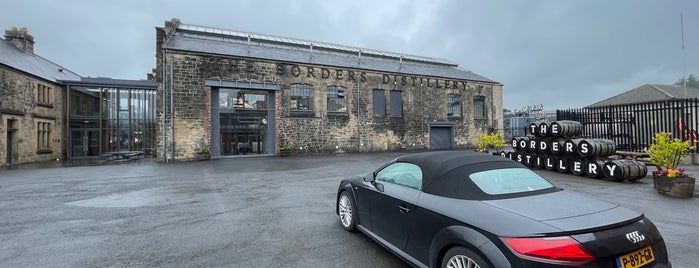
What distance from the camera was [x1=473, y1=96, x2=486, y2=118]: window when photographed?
2567cm

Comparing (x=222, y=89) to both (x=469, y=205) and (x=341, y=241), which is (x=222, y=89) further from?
(x=469, y=205)

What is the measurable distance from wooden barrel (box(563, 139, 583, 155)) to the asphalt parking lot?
140 cm

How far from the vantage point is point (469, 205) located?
254 centimetres

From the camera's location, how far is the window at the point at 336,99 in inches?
798

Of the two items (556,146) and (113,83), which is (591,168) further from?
(113,83)

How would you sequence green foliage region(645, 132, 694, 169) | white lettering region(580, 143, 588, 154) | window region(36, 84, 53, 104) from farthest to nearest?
1. window region(36, 84, 53, 104)
2. white lettering region(580, 143, 588, 154)
3. green foliage region(645, 132, 694, 169)

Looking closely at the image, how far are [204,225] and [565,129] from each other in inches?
408

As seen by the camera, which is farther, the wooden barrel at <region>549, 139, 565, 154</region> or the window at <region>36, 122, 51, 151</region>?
the window at <region>36, 122, 51, 151</region>

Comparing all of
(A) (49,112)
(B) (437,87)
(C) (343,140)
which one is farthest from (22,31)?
(B) (437,87)

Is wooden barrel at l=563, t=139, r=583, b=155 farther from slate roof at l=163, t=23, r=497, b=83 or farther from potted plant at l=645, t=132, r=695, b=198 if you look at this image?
slate roof at l=163, t=23, r=497, b=83

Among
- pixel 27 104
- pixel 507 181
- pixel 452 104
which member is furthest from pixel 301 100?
pixel 507 181

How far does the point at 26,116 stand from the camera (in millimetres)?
17391

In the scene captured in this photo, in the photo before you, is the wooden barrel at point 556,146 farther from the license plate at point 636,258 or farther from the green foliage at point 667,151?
the license plate at point 636,258

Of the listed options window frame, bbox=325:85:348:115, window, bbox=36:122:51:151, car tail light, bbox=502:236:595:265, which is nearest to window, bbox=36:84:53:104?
window, bbox=36:122:51:151
